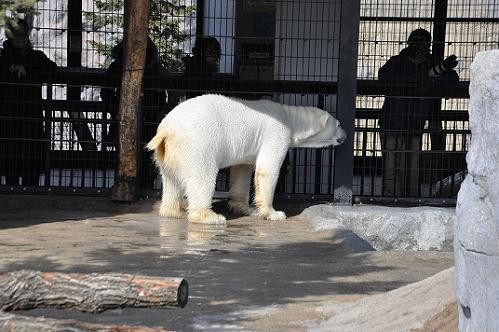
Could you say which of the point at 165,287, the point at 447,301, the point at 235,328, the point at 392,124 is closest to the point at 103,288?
the point at 165,287

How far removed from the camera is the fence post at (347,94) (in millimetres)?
11094

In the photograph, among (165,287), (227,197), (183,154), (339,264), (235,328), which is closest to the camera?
(165,287)

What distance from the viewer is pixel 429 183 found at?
11.9 m

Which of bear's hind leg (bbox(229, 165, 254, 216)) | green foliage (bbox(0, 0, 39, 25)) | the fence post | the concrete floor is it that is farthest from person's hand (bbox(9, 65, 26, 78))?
green foliage (bbox(0, 0, 39, 25))

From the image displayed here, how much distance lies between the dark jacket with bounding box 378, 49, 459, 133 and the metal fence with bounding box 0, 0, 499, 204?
0.08 metres

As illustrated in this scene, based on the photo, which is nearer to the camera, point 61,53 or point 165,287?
point 165,287

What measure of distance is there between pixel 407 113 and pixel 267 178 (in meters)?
2.17

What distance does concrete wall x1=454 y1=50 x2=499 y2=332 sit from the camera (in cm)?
404

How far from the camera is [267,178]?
34.4 ft

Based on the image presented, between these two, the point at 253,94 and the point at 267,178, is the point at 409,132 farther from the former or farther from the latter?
the point at 267,178

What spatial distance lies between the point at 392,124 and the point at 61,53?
17.0 feet

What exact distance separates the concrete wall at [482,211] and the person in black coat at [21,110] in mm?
7833

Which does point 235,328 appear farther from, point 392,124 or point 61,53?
point 61,53

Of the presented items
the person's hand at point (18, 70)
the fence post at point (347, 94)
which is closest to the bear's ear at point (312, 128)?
the fence post at point (347, 94)
